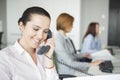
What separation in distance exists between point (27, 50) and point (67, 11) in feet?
13.5

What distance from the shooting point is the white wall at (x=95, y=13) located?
17.8 ft

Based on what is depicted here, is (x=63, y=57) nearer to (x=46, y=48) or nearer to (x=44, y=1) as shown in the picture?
(x=46, y=48)

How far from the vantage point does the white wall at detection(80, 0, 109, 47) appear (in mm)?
5438

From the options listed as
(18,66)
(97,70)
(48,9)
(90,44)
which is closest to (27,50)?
(18,66)

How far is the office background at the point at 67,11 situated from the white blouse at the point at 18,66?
3.79 metres

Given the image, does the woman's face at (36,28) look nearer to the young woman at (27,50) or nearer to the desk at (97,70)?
the young woman at (27,50)

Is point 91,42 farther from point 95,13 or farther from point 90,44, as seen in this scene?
point 95,13

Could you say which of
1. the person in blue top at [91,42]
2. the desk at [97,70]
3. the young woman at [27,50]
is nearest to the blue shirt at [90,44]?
the person in blue top at [91,42]

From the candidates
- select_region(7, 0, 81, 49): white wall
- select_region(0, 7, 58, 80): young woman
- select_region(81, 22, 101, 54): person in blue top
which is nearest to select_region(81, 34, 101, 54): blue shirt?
select_region(81, 22, 101, 54): person in blue top

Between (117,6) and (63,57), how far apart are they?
13.1 ft

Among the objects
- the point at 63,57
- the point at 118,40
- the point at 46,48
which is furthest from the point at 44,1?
the point at 46,48

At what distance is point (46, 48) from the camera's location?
120 cm

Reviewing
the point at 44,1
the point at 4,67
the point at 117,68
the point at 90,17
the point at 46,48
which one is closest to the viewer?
the point at 4,67

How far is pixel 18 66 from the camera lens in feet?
3.23
